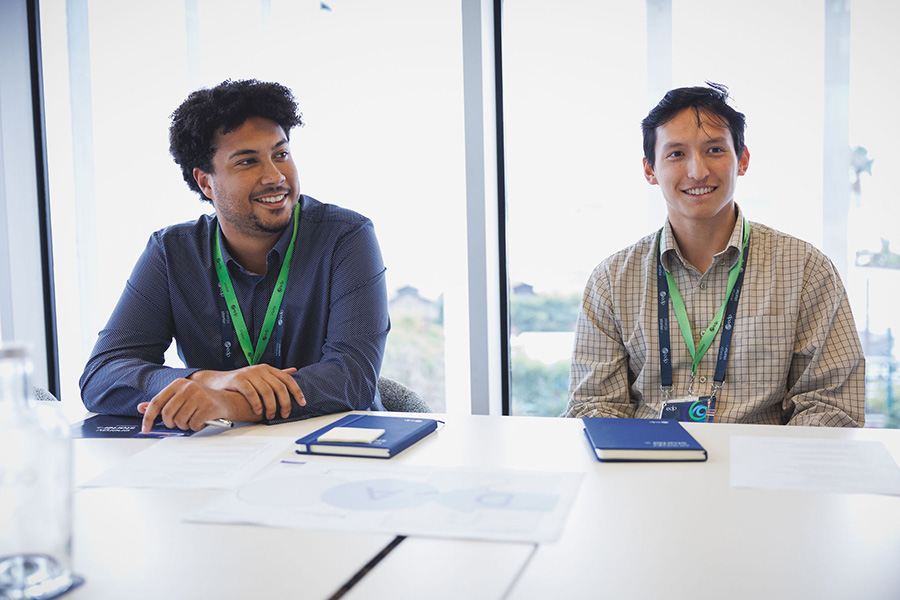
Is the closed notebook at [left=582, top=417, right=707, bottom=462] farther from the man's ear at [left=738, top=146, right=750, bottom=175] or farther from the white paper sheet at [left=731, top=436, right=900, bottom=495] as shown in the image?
the man's ear at [left=738, top=146, right=750, bottom=175]

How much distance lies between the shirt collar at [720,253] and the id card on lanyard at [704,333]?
2 cm

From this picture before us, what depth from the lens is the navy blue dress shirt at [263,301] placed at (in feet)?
6.49

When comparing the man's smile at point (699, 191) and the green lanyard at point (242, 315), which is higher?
the man's smile at point (699, 191)

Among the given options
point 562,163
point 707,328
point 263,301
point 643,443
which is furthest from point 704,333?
point 562,163

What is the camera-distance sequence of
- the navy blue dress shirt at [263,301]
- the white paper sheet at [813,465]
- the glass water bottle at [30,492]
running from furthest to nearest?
the navy blue dress shirt at [263,301], the white paper sheet at [813,465], the glass water bottle at [30,492]

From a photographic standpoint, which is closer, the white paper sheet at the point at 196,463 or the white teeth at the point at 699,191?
the white paper sheet at the point at 196,463

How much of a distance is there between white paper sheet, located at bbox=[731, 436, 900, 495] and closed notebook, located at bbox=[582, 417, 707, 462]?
79 mm

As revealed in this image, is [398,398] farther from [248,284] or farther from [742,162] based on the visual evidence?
[742,162]

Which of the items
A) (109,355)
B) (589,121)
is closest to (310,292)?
(109,355)

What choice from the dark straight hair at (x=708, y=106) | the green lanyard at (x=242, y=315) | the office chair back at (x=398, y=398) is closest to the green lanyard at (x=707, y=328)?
the dark straight hair at (x=708, y=106)

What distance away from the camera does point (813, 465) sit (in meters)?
1.23

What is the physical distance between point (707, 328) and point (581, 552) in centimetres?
132

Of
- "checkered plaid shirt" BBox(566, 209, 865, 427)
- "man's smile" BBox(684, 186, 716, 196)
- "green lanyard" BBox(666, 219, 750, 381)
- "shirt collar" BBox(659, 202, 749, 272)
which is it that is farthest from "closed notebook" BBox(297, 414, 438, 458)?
"man's smile" BBox(684, 186, 716, 196)

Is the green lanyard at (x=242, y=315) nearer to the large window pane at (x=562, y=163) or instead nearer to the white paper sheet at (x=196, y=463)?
the white paper sheet at (x=196, y=463)
